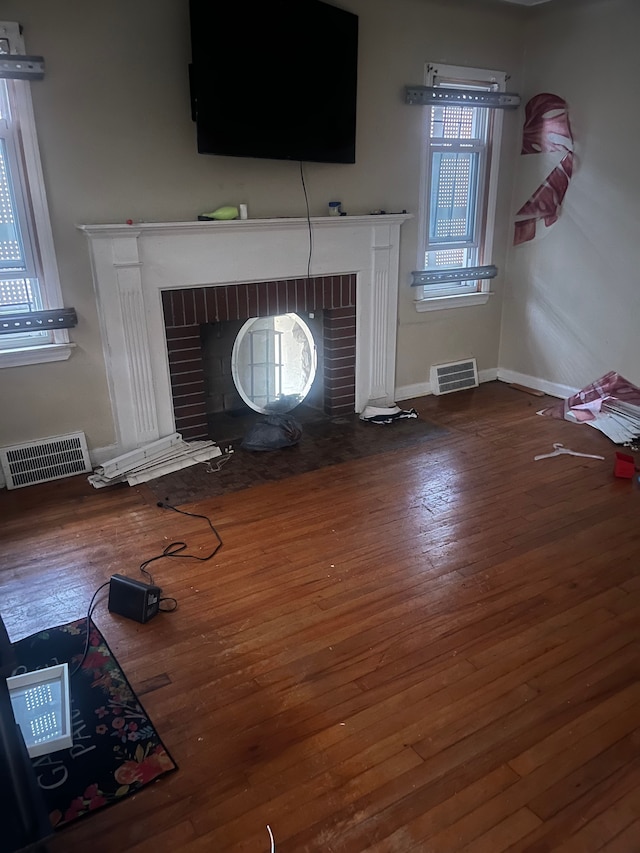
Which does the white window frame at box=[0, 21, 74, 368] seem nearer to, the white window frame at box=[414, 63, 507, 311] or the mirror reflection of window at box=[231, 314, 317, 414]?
the mirror reflection of window at box=[231, 314, 317, 414]

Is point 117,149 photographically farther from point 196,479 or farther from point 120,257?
point 196,479

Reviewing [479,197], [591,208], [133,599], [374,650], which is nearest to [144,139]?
[133,599]

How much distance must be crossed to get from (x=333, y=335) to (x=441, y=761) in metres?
2.80

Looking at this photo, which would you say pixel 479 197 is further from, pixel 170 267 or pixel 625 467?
pixel 170 267

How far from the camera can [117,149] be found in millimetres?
3078

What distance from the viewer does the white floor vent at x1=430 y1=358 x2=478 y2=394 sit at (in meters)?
4.62

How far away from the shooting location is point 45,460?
3.26 meters

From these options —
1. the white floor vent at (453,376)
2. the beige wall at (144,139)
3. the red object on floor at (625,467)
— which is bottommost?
the red object on floor at (625,467)

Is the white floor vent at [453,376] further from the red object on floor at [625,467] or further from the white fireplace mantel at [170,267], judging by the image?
the red object on floor at [625,467]

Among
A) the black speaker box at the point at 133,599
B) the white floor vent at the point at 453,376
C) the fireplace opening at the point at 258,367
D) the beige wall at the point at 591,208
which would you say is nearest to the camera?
→ the black speaker box at the point at 133,599

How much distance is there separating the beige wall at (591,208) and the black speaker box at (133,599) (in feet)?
11.0

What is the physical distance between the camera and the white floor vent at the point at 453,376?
15.2ft

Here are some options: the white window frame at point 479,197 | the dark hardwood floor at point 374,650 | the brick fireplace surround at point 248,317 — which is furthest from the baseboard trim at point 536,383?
the brick fireplace surround at point 248,317

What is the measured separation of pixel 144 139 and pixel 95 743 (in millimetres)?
2741
